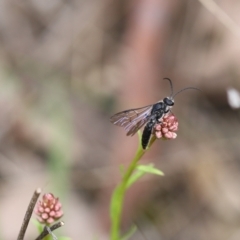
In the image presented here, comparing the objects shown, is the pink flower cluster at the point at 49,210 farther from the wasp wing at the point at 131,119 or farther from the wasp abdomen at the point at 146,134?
the wasp wing at the point at 131,119

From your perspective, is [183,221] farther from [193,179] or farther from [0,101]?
[0,101]

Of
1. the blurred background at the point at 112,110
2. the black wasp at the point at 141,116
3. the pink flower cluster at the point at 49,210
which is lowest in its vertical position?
the pink flower cluster at the point at 49,210

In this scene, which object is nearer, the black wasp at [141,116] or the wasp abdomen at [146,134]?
the wasp abdomen at [146,134]

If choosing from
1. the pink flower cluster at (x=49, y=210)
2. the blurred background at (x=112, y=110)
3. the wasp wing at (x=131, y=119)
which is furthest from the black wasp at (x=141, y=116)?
the blurred background at (x=112, y=110)

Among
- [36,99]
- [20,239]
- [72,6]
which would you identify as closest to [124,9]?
[72,6]

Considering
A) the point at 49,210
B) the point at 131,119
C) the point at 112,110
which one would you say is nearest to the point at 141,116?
the point at 131,119

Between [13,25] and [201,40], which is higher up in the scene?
[13,25]

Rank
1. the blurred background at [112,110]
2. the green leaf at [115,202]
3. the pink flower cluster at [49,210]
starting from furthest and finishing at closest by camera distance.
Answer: the blurred background at [112,110], the green leaf at [115,202], the pink flower cluster at [49,210]
